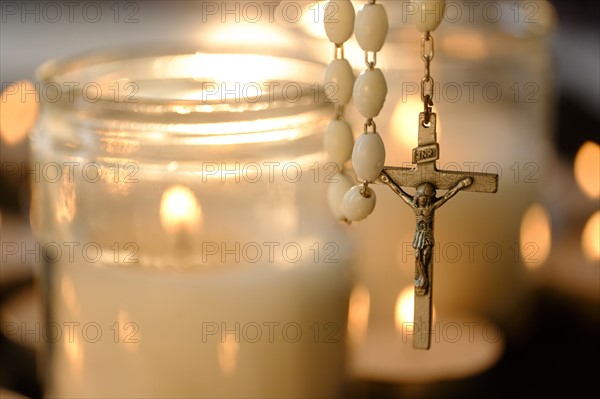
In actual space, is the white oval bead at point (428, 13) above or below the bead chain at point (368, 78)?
above

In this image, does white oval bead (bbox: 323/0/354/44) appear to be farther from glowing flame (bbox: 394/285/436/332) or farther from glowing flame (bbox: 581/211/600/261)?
glowing flame (bbox: 581/211/600/261)

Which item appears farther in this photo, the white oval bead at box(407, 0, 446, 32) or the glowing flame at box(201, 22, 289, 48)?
the glowing flame at box(201, 22, 289, 48)

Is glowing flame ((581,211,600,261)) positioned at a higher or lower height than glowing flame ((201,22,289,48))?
lower

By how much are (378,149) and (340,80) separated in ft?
0.15

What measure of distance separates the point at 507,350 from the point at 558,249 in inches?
7.0

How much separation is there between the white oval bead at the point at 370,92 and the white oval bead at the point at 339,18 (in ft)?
0.08

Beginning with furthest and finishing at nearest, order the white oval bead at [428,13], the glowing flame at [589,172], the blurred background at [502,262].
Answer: the glowing flame at [589,172] < the blurred background at [502,262] < the white oval bead at [428,13]

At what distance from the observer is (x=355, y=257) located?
613mm

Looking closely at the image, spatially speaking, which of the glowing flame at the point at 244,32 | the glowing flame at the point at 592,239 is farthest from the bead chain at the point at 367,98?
the glowing flame at the point at 244,32

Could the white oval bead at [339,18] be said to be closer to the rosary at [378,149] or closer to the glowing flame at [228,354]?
the rosary at [378,149]

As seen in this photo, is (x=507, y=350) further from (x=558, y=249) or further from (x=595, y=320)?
(x=558, y=249)

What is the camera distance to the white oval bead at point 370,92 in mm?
441

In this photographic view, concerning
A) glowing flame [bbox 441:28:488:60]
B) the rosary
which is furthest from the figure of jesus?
glowing flame [bbox 441:28:488:60]

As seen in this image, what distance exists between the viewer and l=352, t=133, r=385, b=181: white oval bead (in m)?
0.44
